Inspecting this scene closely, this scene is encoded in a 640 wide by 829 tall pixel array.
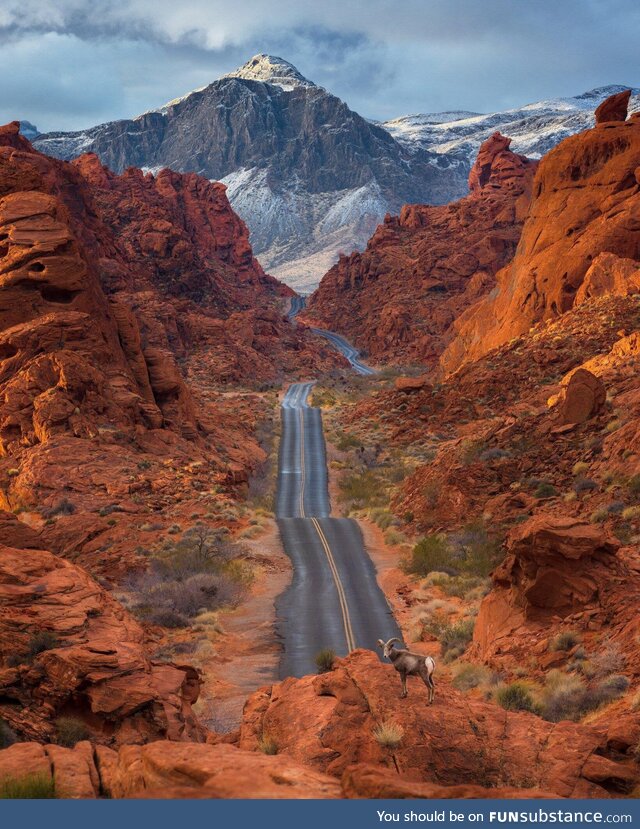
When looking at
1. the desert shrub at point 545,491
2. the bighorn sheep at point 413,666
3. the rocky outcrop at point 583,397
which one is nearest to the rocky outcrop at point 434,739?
the bighorn sheep at point 413,666

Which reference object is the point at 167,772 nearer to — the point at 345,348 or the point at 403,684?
the point at 403,684

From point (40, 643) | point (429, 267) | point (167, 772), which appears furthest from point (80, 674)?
point (429, 267)

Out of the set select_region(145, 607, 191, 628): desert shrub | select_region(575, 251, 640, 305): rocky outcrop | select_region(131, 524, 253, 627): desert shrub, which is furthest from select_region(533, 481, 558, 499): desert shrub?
select_region(575, 251, 640, 305): rocky outcrop

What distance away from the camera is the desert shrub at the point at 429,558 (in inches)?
1267

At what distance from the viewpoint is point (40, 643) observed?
15.5m

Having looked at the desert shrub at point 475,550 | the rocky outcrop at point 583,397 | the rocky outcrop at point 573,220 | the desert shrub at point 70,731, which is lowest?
the desert shrub at point 475,550

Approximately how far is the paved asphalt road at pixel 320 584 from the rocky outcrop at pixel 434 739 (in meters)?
8.12

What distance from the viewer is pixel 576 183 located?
2309 inches

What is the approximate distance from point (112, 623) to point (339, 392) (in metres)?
76.5

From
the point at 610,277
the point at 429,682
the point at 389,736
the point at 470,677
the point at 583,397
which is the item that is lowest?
the point at 470,677

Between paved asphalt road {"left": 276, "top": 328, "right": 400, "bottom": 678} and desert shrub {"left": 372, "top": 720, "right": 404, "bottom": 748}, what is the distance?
10.3 metres

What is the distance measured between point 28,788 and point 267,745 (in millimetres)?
4871

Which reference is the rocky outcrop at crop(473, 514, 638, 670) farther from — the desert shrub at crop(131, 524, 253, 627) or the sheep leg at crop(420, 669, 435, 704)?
the desert shrub at crop(131, 524, 253, 627)

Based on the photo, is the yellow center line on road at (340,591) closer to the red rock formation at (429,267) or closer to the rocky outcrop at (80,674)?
the rocky outcrop at (80,674)
